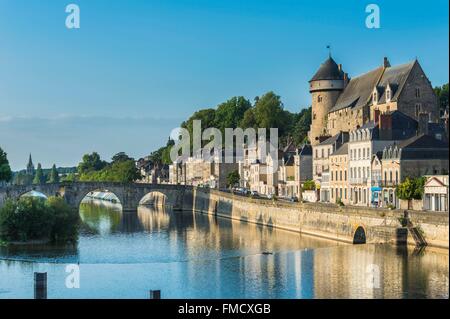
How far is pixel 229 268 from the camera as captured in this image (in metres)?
37.5

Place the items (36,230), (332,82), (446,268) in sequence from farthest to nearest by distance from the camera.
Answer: (332,82)
(36,230)
(446,268)

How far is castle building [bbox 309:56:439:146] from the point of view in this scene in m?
61.7

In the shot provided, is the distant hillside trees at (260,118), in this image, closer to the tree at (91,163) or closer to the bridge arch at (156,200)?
the bridge arch at (156,200)

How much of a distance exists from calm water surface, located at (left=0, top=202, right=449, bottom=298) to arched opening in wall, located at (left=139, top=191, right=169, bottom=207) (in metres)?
41.5

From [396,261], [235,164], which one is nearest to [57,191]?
[235,164]

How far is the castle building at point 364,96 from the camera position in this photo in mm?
61656

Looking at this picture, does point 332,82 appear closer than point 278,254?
No

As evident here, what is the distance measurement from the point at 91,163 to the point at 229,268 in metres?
135

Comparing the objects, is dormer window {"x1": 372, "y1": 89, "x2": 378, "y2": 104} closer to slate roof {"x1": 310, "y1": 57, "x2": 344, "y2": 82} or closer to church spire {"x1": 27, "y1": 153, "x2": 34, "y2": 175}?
slate roof {"x1": 310, "y1": 57, "x2": 344, "y2": 82}

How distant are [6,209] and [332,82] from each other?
115 feet

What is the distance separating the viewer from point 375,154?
51.4 meters

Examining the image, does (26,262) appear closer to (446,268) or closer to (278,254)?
(278,254)

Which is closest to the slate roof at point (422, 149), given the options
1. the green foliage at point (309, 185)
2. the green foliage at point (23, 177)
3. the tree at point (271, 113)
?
the green foliage at point (309, 185)
